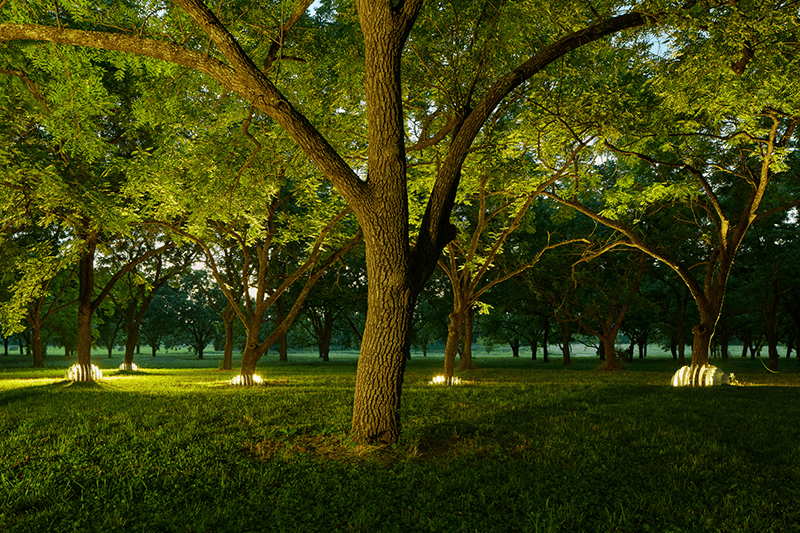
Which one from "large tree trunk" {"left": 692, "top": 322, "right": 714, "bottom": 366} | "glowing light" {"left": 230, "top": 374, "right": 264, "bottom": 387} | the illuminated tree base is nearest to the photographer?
the illuminated tree base

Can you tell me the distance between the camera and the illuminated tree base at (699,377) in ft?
42.7

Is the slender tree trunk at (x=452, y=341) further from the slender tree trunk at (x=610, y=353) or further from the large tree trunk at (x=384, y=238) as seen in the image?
the slender tree trunk at (x=610, y=353)

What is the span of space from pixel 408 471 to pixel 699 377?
39.0 feet

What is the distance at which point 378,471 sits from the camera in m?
4.94

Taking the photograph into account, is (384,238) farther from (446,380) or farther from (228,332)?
(228,332)

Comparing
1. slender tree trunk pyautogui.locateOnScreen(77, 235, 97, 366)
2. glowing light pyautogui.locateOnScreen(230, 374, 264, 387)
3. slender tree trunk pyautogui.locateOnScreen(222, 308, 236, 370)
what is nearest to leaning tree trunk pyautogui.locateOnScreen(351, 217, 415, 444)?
glowing light pyautogui.locateOnScreen(230, 374, 264, 387)

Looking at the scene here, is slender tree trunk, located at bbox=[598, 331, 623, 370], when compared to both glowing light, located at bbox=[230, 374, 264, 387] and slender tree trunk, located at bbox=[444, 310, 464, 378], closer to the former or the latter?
slender tree trunk, located at bbox=[444, 310, 464, 378]

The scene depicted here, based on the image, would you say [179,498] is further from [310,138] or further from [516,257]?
[516,257]

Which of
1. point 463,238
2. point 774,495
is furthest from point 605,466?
point 463,238

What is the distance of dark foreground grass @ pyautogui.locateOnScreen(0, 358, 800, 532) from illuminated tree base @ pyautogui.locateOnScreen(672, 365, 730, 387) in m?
4.77

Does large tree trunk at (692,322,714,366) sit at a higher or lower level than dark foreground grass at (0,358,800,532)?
higher

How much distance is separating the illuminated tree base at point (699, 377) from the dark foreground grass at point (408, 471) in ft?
15.7

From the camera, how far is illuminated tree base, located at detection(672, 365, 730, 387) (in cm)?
1302

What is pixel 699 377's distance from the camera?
43.2 ft
